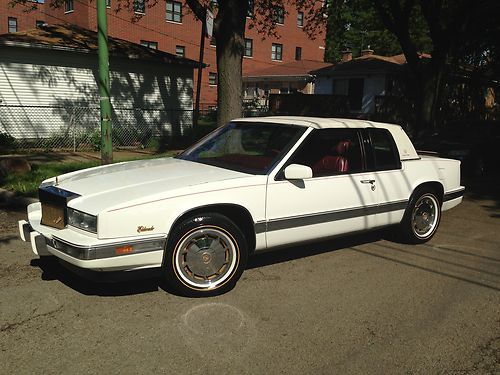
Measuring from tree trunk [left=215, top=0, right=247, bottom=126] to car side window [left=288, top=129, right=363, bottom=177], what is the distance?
598 cm

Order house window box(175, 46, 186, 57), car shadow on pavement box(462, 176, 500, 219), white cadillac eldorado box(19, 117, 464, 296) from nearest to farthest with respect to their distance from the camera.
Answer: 1. white cadillac eldorado box(19, 117, 464, 296)
2. car shadow on pavement box(462, 176, 500, 219)
3. house window box(175, 46, 186, 57)

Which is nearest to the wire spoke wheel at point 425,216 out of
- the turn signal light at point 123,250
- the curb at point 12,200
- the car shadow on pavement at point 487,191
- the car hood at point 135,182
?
the car shadow on pavement at point 487,191

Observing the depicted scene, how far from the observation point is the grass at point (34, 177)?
7.55m

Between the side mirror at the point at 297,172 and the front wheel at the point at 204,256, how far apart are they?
68cm

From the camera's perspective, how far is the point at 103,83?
794cm

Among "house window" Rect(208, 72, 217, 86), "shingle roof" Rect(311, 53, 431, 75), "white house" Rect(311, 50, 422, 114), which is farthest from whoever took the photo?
"house window" Rect(208, 72, 217, 86)

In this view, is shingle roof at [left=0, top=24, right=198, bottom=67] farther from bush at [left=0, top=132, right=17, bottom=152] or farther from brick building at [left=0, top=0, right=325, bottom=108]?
brick building at [left=0, top=0, right=325, bottom=108]

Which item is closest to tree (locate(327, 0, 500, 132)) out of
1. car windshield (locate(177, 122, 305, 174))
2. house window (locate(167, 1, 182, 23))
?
car windshield (locate(177, 122, 305, 174))

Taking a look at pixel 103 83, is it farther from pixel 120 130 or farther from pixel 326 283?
pixel 120 130

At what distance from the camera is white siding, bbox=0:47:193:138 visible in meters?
14.5

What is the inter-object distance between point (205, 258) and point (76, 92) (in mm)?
13452

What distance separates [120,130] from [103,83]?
865 centimetres

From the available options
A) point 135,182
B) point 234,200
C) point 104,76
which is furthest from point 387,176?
point 104,76

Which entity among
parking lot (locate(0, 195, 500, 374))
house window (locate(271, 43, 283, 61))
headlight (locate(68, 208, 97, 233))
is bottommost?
parking lot (locate(0, 195, 500, 374))
